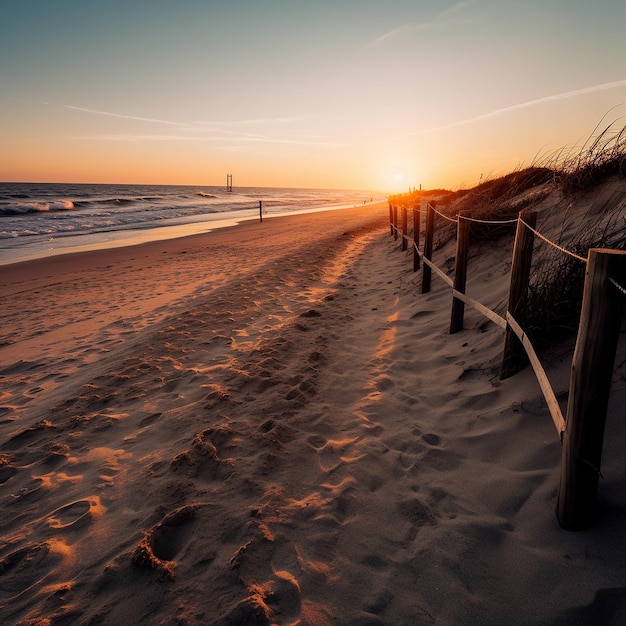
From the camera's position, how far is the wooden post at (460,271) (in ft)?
15.8

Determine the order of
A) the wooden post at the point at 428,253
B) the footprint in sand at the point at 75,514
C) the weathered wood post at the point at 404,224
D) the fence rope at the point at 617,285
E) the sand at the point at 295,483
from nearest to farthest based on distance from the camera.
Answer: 1. the fence rope at the point at 617,285
2. the sand at the point at 295,483
3. the footprint in sand at the point at 75,514
4. the wooden post at the point at 428,253
5. the weathered wood post at the point at 404,224

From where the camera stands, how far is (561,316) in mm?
3268

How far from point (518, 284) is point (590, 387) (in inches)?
66.8

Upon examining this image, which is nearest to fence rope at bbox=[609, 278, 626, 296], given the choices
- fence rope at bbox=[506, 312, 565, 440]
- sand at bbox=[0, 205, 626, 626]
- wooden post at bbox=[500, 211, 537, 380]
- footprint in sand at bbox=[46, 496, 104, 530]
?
fence rope at bbox=[506, 312, 565, 440]

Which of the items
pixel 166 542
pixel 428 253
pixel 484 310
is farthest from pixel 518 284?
pixel 428 253

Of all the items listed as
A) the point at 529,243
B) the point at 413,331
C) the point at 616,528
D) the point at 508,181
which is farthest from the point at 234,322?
the point at 508,181

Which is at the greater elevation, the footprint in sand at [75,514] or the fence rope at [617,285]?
the fence rope at [617,285]

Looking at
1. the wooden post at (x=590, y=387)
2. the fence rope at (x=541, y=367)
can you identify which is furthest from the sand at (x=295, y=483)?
the fence rope at (x=541, y=367)

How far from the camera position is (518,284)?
134 inches

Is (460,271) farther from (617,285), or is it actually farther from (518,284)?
(617,285)

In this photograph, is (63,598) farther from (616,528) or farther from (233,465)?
(616,528)

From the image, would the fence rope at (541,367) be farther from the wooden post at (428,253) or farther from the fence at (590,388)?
the wooden post at (428,253)

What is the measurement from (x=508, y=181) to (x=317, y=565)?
10330 mm

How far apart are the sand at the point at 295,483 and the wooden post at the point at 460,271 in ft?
0.62
